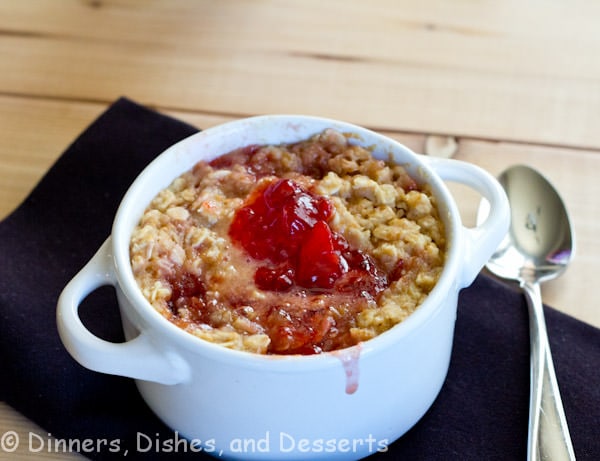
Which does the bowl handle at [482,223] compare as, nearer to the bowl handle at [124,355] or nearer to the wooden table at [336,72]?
the wooden table at [336,72]

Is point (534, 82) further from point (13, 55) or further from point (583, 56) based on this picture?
point (13, 55)

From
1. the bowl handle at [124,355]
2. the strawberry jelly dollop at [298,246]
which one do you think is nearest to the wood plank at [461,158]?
the strawberry jelly dollop at [298,246]

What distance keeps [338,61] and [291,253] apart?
0.89 meters


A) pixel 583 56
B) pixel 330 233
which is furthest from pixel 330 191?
pixel 583 56

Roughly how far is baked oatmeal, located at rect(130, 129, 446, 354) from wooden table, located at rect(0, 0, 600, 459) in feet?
1.28

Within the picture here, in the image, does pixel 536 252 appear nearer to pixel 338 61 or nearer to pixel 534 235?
pixel 534 235

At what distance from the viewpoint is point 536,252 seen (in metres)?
1.48

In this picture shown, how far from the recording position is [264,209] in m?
1.20

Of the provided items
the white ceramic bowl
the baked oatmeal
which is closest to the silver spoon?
the white ceramic bowl

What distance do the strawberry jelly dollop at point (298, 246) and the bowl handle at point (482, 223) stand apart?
0.12 meters

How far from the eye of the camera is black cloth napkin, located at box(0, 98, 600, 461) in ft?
3.92

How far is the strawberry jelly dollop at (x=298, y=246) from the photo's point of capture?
1.14 metres

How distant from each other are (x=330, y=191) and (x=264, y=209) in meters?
0.10

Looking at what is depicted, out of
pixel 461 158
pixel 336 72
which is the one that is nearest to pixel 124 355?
pixel 461 158
